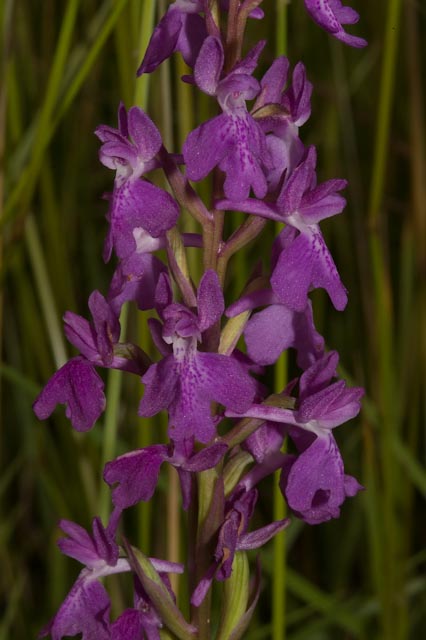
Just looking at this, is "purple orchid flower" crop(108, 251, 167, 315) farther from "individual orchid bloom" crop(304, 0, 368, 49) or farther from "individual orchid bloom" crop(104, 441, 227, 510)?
"individual orchid bloom" crop(304, 0, 368, 49)

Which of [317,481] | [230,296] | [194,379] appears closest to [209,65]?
[194,379]

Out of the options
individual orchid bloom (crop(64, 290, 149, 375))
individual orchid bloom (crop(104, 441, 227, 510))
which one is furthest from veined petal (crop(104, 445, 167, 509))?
individual orchid bloom (crop(64, 290, 149, 375))

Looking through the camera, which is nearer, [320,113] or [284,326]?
[284,326]

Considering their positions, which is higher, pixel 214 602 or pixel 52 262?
pixel 52 262

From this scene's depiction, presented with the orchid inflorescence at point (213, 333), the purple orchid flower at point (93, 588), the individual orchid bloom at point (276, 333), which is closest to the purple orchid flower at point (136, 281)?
the orchid inflorescence at point (213, 333)

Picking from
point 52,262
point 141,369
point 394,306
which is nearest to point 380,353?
point 141,369

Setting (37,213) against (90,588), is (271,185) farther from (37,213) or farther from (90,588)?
(37,213)
